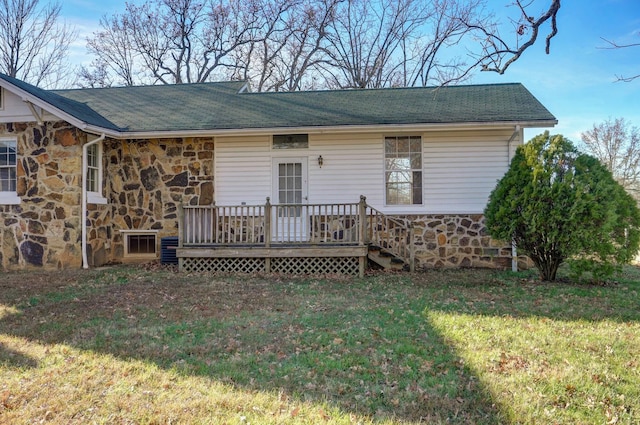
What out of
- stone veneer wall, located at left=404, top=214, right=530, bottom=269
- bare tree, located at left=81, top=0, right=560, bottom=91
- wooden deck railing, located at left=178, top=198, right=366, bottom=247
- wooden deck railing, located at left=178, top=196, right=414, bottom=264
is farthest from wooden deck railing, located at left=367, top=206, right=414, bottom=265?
bare tree, located at left=81, top=0, right=560, bottom=91

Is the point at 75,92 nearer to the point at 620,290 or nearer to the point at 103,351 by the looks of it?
the point at 103,351

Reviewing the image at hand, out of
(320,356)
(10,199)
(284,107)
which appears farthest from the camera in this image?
(284,107)

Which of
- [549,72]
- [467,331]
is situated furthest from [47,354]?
[549,72]

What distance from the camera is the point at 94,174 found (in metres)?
10.4

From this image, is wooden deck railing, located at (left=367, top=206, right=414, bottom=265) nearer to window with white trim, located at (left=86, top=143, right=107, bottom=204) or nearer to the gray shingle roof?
the gray shingle roof

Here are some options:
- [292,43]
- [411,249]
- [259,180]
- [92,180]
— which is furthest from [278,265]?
[292,43]

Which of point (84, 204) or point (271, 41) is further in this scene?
point (271, 41)

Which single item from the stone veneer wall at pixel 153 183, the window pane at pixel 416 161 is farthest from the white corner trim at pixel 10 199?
the window pane at pixel 416 161

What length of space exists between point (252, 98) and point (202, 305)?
303 inches

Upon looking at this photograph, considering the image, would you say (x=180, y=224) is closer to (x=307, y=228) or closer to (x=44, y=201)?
(x=307, y=228)

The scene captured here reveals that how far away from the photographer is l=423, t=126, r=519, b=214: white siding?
997 centimetres

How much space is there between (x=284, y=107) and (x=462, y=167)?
4755 millimetres

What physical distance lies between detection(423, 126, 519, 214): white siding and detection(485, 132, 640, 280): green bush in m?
1.77

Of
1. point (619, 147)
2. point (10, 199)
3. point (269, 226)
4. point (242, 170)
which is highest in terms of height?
point (619, 147)
